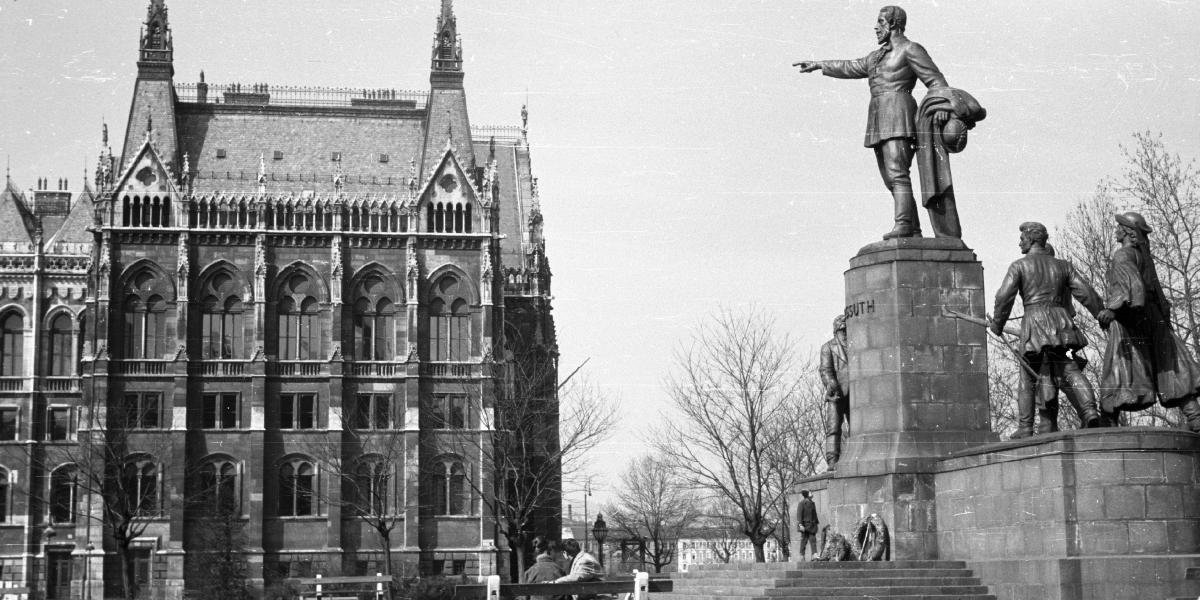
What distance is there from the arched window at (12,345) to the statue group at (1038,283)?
222 ft

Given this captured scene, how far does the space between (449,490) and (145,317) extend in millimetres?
16918

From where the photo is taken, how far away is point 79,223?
8975 centimetres

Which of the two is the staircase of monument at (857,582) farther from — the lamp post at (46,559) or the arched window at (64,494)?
the arched window at (64,494)

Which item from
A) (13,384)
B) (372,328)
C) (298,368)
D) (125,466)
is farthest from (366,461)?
(13,384)

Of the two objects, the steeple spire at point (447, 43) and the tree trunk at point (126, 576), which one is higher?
the steeple spire at point (447, 43)

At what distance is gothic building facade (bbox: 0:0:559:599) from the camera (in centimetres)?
7581

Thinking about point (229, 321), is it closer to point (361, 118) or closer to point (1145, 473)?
point (361, 118)

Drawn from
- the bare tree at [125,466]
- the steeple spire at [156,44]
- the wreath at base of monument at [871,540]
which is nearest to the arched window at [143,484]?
the bare tree at [125,466]

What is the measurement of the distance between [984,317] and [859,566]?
4.23 m

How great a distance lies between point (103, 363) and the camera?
76.1m

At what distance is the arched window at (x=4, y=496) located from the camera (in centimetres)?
8106

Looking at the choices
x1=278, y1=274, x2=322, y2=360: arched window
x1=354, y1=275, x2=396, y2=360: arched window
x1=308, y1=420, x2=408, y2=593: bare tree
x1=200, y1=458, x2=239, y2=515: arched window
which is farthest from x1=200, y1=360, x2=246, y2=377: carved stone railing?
x1=354, y1=275, x2=396, y2=360: arched window

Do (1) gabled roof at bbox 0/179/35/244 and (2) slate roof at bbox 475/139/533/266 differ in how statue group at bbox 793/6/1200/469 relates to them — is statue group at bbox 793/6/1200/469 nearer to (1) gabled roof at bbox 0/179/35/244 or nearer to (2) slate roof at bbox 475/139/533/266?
(2) slate roof at bbox 475/139/533/266

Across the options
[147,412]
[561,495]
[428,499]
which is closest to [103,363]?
[147,412]
